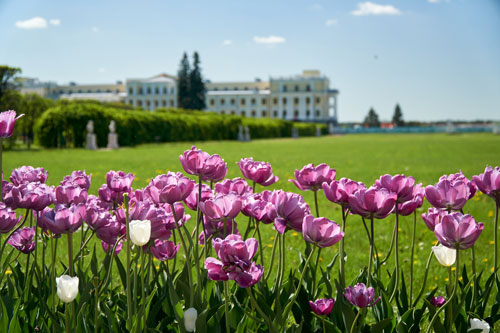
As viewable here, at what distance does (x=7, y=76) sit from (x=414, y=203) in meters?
20.4

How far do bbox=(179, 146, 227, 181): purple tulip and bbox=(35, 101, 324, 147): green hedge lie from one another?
801 inches

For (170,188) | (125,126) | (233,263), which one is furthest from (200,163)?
(125,126)

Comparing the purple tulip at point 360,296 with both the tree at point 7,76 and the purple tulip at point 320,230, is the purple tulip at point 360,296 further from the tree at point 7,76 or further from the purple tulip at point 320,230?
the tree at point 7,76

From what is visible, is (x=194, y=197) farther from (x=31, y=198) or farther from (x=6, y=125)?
(x=6, y=125)

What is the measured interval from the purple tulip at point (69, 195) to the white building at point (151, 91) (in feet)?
268

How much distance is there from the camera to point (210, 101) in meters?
85.4

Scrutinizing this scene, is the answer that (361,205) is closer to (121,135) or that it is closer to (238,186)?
(238,186)

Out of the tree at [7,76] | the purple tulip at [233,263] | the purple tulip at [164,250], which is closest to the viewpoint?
the purple tulip at [233,263]

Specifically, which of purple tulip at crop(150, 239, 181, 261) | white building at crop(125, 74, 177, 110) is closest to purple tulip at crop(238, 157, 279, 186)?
purple tulip at crop(150, 239, 181, 261)

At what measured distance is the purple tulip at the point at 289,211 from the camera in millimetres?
1366

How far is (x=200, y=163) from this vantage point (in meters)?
1.53

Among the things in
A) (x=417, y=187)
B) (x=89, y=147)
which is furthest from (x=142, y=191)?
(x=89, y=147)

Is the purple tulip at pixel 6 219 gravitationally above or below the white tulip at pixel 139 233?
below

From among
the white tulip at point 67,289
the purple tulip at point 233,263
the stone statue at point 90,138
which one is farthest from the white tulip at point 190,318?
the stone statue at point 90,138
